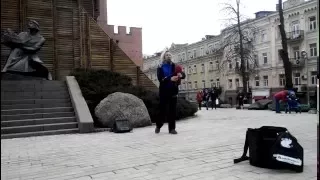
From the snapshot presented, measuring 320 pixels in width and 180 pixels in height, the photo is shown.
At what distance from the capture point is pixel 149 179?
385 centimetres

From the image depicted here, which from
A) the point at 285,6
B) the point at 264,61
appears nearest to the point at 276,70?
the point at 264,61

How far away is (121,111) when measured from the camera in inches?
424

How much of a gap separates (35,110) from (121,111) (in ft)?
9.33

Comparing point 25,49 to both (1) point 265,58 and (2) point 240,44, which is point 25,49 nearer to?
(2) point 240,44

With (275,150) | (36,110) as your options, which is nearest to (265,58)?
(36,110)

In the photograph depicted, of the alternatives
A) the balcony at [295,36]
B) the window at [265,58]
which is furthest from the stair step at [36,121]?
the window at [265,58]

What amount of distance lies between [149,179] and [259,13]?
184 feet

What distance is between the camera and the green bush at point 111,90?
12734mm

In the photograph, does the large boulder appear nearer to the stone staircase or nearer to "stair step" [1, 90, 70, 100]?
the stone staircase

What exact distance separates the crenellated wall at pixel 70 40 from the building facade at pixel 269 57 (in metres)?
26.1

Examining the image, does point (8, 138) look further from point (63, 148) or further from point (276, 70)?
point (276, 70)

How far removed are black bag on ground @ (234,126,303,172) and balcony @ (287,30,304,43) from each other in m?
45.3

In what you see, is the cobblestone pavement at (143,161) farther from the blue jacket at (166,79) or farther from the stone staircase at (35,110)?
the stone staircase at (35,110)

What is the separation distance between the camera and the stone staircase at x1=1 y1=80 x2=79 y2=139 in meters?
9.75
